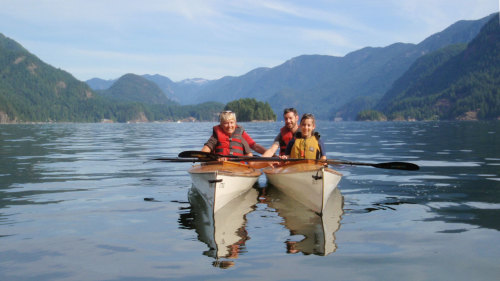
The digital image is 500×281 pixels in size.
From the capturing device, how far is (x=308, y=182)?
33.7ft

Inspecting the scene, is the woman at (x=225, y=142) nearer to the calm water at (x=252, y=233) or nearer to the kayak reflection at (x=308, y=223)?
the calm water at (x=252, y=233)

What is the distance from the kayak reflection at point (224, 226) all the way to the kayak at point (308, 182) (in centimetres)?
108

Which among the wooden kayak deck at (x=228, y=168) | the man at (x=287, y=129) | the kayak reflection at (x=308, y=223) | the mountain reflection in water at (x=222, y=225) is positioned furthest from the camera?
the man at (x=287, y=129)

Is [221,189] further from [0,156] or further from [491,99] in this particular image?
[491,99]

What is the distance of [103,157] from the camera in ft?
83.5

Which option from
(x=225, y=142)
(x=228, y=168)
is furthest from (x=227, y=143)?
(x=228, y=168)

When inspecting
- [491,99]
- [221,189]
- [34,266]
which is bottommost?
[34,266]

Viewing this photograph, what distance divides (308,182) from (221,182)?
80.2 inches

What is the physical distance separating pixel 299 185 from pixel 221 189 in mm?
2016

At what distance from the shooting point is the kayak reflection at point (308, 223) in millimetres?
7871

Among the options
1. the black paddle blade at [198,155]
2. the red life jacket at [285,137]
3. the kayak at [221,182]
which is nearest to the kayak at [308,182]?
the kayak at [221,182]

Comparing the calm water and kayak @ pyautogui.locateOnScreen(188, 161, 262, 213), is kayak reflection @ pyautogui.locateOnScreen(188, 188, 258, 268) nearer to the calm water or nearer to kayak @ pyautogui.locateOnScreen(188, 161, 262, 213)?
the calm water

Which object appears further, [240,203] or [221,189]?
[240,203]

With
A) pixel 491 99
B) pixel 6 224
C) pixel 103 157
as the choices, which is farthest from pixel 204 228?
pixel 491 99
